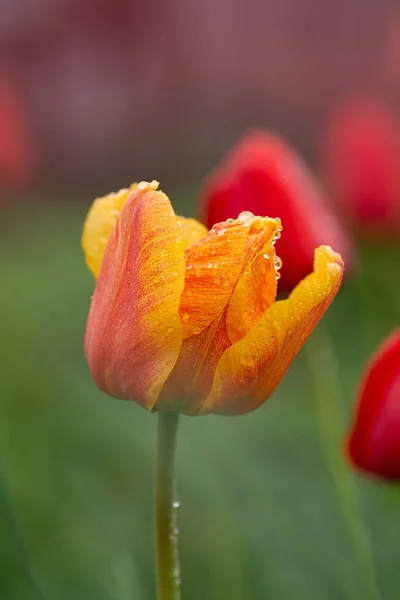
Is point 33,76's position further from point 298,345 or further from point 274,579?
point 298,345

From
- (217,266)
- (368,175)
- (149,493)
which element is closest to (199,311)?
(217,266)

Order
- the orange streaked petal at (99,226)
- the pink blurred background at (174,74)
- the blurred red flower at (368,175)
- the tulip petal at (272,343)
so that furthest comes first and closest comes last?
the pink blurred background at (174,74) < the blurred red flower at (368,175) < the orange streaked petal at (99,226) < the tulip petal at (272,343)

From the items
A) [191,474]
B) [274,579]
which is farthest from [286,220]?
[191,474]

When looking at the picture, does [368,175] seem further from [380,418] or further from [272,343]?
[272,343]

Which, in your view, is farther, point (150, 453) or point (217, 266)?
point (150, 453)

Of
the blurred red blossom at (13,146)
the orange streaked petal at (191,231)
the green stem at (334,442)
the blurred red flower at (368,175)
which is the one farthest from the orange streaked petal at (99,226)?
the blurred red blossom at (13,146)

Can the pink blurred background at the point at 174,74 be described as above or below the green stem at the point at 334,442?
above

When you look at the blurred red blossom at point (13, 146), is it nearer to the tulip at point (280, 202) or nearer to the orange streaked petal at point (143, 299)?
the tulip at point (280, 202)
